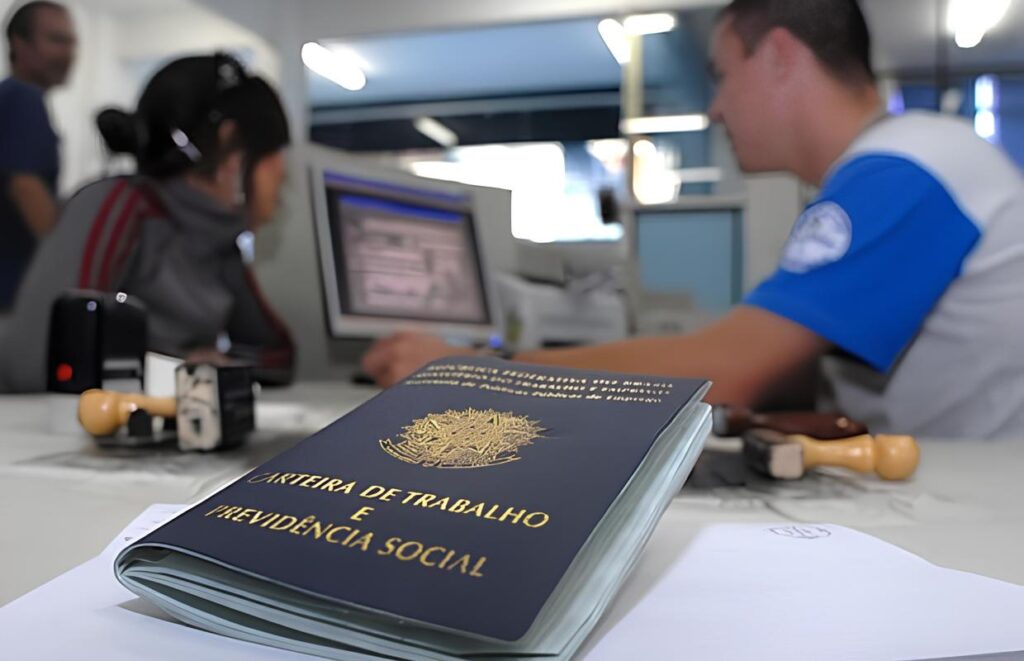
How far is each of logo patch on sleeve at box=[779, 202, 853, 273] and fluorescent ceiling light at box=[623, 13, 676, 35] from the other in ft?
6.72

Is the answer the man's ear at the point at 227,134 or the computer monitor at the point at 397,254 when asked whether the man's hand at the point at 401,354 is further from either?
the man's ear at the point at 227,134

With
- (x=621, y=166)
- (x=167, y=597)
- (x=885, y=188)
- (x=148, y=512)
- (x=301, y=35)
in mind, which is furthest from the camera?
(x=621, y=166)

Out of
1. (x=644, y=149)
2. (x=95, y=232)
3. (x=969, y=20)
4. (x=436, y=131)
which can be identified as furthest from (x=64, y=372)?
(x=969, y=20)

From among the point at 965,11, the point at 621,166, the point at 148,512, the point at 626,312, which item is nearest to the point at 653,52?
the point at 621,166

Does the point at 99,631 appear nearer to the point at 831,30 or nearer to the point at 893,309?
the point at 893,309

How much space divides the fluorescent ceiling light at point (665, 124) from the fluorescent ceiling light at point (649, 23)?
0.31 m

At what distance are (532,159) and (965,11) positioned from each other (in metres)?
1.76

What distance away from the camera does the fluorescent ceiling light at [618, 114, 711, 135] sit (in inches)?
109

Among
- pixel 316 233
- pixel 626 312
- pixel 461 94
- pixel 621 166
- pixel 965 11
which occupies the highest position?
pixel 965 11

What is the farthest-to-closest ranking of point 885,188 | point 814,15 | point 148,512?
point 814,15, point 885,188, point 148,512

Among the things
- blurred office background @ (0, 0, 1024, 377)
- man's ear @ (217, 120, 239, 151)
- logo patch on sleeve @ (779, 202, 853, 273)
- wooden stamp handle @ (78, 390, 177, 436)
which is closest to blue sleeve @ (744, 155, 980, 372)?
logo patch on sleeve @ (779, 202, 853, 273)

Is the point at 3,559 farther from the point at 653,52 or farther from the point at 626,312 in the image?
the point at 653,52

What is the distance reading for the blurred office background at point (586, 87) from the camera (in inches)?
75.2

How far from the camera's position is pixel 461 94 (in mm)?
2838
